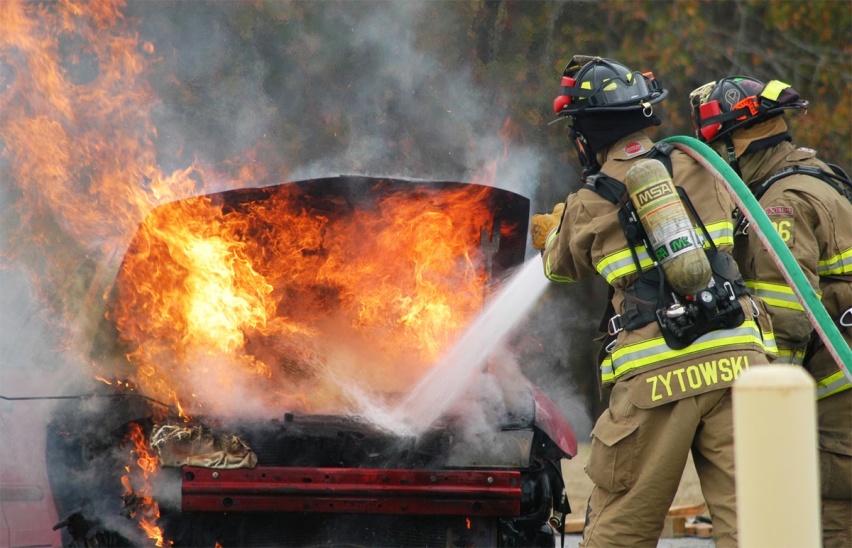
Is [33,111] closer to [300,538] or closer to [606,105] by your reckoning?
[300,538]

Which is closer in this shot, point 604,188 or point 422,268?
point 604,188

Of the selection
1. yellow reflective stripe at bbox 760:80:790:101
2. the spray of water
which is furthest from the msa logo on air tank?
the spray of water

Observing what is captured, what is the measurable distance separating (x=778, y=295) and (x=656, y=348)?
90cm

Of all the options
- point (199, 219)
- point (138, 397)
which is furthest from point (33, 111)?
point (138, 397)

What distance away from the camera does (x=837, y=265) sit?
14.8ft

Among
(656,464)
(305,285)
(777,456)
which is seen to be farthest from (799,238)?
(777,456)

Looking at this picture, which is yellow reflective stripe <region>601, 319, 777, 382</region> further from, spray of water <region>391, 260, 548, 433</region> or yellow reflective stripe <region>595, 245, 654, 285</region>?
spray of water <region>391, 260, 548, 433</region>

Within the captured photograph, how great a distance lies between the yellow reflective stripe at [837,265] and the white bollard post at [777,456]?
2691mm

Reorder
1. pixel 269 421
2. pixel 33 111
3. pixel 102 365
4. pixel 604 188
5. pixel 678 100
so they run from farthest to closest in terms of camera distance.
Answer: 1. pixel 678 100
2. pixel 33 111
3. pixel 102 365
4. pixel 269 421
5. pixel 604 188

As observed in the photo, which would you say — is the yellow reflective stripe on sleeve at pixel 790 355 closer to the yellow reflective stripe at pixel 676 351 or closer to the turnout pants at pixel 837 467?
the turnout pants at pixel 837 467

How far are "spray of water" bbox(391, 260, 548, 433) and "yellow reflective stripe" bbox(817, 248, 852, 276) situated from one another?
1413mm

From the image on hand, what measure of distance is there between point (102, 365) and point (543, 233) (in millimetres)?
2154

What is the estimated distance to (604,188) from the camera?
398 cm

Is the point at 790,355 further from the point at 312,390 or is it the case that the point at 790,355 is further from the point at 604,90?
the point at 312,390
